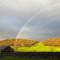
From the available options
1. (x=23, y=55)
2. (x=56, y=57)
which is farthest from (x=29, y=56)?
(x=56, y=57)

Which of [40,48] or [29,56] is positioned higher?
[40,48]

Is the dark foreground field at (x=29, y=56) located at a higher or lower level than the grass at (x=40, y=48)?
lower

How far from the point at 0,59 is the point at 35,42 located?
1.56m

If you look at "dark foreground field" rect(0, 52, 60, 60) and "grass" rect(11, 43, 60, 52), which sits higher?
"grass" rect(11, 43, 60, 52)

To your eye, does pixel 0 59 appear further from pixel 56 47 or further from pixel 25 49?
pixel 56 47

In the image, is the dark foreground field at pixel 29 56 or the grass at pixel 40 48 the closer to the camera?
the dark foreground field at pixel 29 56

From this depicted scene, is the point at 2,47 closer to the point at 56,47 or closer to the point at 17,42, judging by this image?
the point at 17,42

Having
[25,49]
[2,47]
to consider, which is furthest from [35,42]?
[2,47]

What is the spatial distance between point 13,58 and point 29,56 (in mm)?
635

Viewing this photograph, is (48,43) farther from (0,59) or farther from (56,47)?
(0,59)

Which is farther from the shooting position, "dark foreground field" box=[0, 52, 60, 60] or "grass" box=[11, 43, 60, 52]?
"grass" box=[11, 43, 60, 52]

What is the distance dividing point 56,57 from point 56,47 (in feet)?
1.52

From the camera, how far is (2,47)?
1258cm

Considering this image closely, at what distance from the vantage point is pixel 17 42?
12398 millimetres
